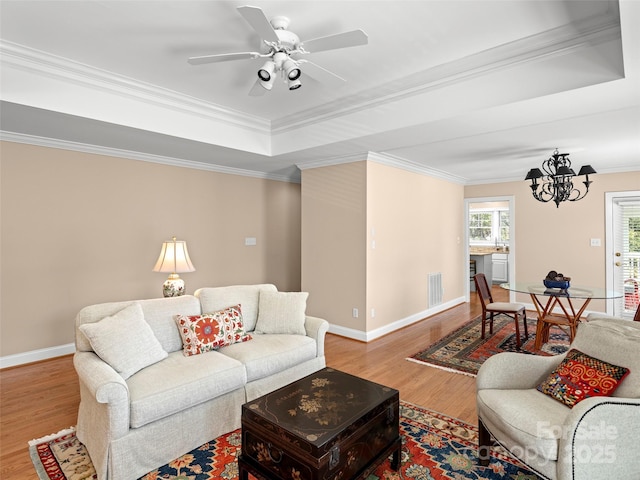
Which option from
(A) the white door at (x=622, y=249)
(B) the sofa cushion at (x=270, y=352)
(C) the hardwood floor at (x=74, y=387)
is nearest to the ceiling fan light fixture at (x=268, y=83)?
(B) the sofa cushion at (x=270, y=352)

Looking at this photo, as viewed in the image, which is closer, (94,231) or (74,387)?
(74,387)

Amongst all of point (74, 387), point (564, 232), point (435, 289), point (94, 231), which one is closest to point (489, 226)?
point (564, 232)

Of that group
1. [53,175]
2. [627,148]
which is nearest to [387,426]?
[53,175]

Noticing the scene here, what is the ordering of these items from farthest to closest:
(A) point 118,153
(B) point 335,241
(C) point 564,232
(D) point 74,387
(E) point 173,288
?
(C) point 564,232 < (B) point 335,241 < (A) point 118,153 < (E) point 173,288 < (D) point 74,387

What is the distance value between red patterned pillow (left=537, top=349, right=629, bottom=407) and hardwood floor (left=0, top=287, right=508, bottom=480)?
819 millimetres

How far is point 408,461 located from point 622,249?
5590 millimetres

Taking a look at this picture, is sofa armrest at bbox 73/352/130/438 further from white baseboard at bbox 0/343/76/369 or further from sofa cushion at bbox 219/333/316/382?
white baseboard at bbox 0/343/76/369

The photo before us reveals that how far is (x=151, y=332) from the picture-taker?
8.43 ft

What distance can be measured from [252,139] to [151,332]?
104 inches

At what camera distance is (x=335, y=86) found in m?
3.32

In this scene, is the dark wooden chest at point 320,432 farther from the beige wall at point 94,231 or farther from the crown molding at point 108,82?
the beige wall at point 94,231

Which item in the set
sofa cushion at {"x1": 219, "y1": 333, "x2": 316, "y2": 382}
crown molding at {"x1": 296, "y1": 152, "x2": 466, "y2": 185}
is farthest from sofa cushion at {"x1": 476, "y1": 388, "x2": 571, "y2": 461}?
crown molding at {"x1": 296, "y1": 152, "x2": 466, "y2": 185}

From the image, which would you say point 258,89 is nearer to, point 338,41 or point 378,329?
point 338,41

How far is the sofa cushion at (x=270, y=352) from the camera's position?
2689 millimetres
